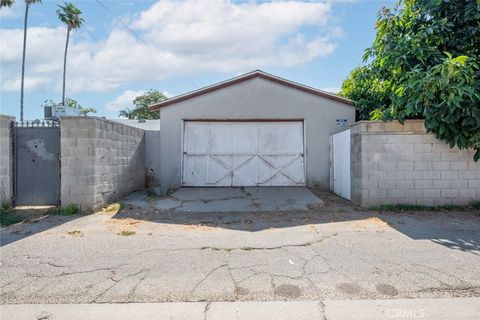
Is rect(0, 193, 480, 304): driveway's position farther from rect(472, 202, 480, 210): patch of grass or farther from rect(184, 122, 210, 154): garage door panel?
rect(184, 122, 210, 154): garage door panel

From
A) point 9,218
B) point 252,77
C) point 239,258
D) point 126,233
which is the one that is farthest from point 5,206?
point 252,77

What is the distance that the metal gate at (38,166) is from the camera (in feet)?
26.6

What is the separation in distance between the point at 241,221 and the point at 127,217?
8.26 feet

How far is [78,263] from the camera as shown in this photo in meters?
4.74

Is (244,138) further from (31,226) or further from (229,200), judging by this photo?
(31,226)

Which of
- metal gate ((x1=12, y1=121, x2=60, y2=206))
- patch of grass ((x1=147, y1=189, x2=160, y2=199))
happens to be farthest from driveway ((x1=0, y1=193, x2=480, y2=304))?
patch of grass ((x1=147, y1=189, x2=160, y2=199))

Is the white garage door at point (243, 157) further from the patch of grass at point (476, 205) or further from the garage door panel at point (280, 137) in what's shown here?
the patch of grass at point (476, 205)

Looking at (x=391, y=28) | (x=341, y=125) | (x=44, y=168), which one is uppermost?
(x=391, y=28)

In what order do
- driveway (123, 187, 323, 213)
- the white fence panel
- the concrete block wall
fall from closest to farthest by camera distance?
driveway (123, 187, 323, 213) → the white fence panel → the concrete block wall

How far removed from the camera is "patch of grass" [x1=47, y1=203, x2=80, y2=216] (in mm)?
7716

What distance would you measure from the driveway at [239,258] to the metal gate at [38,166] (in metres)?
1.11

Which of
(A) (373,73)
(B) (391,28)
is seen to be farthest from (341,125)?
(B) (391,28)

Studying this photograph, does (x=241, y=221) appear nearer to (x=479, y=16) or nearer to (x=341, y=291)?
(x=341, y=291)

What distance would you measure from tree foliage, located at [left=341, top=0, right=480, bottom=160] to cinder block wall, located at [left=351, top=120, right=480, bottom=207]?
337 mm
